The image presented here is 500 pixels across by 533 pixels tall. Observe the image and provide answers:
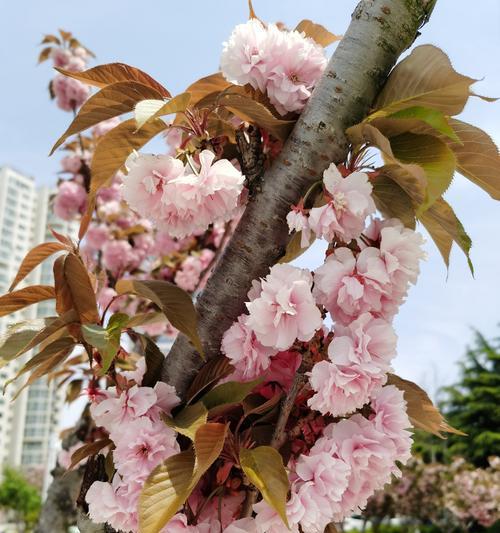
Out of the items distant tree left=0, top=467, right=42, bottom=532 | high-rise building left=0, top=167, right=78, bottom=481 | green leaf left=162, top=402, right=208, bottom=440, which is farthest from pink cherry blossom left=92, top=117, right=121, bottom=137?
high-rise building left=0, top=167, right=78, bottom=481

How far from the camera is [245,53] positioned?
961 mm

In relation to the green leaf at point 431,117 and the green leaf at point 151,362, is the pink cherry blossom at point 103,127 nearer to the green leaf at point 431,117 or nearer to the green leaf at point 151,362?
the green leaf at point 151,362

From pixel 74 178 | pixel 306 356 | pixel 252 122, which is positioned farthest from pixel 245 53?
pixel 74 178

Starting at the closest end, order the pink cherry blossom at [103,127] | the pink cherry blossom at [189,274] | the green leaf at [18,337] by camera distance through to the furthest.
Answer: the green leaf at [18,337]
the pink cherry blossom at [189,274]
the pink cherry blossom at [103,127]

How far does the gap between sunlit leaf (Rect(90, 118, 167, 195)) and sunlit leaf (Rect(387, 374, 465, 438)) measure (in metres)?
0.55

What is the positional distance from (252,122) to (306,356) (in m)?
0.40

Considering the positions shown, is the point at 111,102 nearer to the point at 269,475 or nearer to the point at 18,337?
the point at 18,337

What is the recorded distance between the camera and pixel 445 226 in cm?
89

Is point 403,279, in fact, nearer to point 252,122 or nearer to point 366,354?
point 366,354

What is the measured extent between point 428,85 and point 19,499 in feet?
112

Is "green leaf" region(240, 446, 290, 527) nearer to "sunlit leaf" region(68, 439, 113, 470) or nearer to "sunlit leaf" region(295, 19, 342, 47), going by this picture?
"sunlit leaf" region(68, 439, 113, 470)

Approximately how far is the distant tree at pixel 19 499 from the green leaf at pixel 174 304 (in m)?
32.6

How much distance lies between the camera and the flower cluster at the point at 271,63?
37.8 inches

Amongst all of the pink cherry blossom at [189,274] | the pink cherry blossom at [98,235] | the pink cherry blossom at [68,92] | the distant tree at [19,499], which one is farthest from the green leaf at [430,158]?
the distant tree at [19,499]
